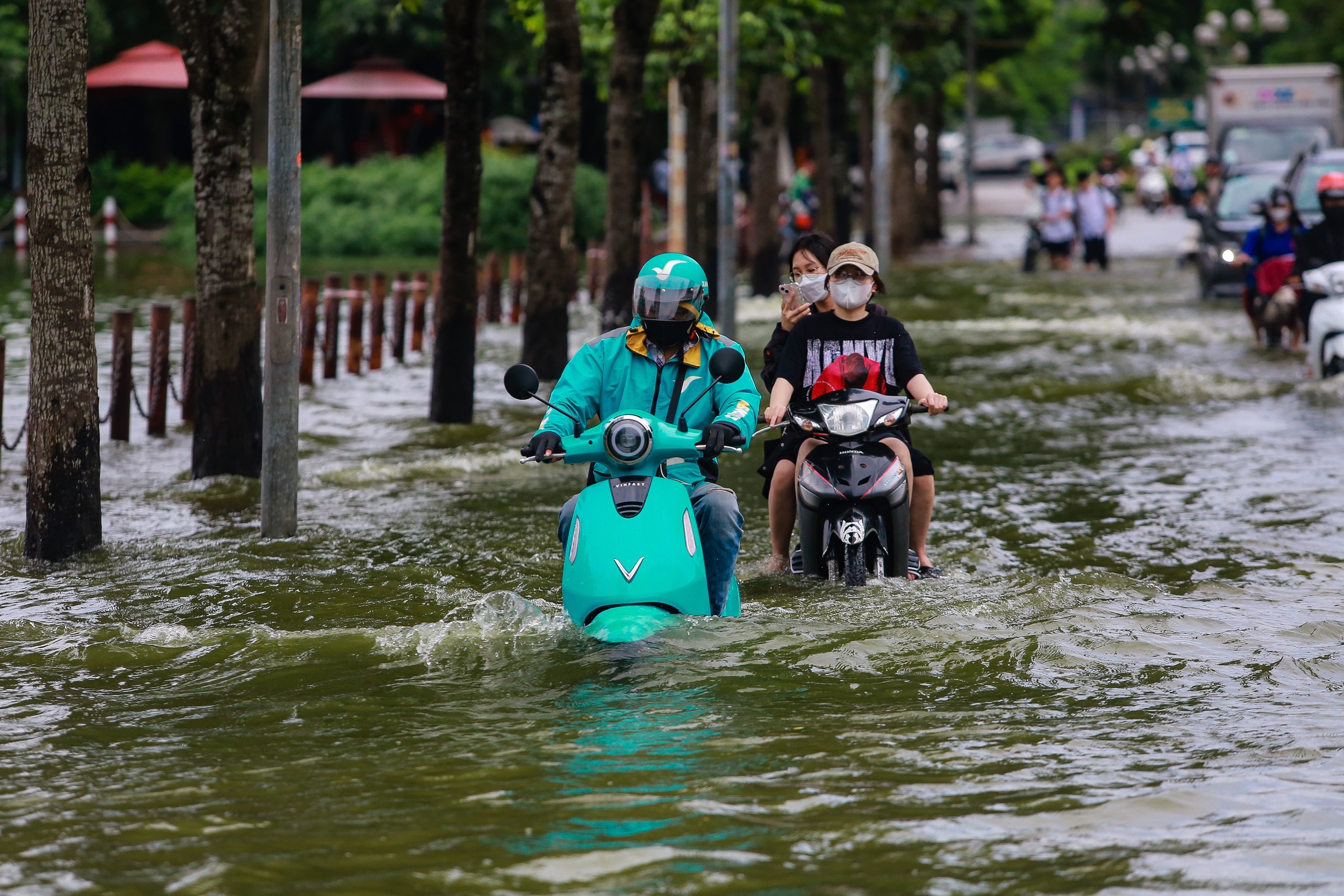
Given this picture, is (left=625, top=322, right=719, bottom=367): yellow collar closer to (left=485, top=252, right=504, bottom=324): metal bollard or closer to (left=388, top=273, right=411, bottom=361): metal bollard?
(left=388, top=273, right=411, bottom=361): metal bollard

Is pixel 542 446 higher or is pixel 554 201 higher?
pixel 554 201

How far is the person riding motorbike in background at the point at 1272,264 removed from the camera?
19281 millimetres

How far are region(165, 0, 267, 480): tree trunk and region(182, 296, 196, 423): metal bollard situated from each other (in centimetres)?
311

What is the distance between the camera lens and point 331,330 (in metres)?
18.7

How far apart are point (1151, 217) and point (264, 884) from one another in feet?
178

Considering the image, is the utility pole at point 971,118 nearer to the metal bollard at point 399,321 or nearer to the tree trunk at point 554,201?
the metal bollard at point 399,321

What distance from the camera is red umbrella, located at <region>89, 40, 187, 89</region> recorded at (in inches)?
1243

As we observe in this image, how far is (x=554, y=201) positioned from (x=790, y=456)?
750 centimetres

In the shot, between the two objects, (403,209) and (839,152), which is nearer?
(839,152)

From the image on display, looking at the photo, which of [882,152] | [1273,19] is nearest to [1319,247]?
[882,152]

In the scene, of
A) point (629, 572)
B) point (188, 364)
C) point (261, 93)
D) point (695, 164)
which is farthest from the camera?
point (261, 93)

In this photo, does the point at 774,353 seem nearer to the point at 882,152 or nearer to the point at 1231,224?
the point at 1231,224

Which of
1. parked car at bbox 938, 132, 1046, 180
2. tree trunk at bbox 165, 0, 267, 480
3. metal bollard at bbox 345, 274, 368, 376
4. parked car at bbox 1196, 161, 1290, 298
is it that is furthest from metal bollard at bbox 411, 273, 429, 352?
parked car at bbox 938, 132, 1046, 180

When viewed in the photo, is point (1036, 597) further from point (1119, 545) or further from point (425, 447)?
point (425, 447)
